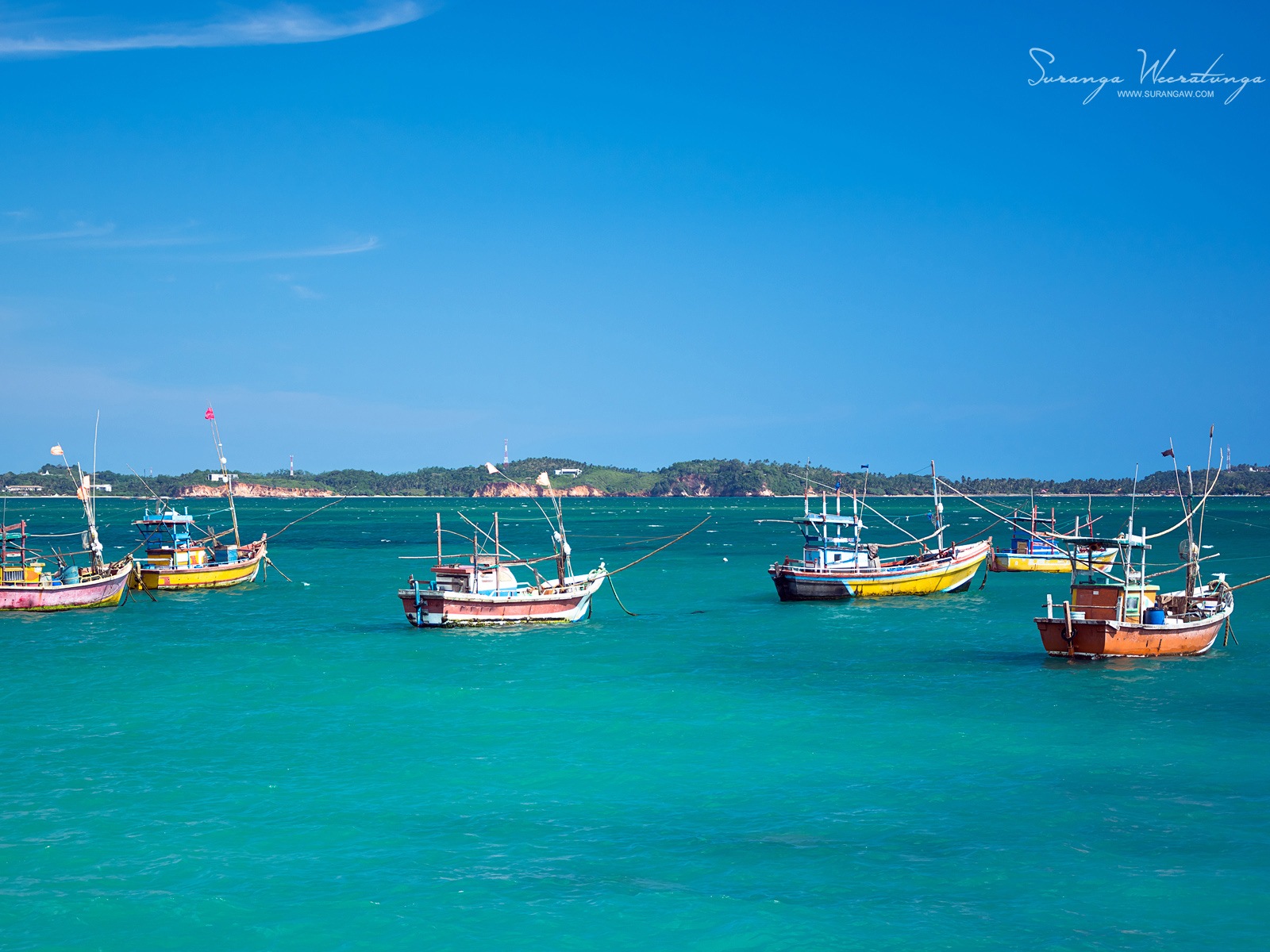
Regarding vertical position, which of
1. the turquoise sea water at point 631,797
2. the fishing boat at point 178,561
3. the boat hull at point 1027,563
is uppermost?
the fishing boat at point 178,561

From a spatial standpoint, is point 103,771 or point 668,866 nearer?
point 668,866

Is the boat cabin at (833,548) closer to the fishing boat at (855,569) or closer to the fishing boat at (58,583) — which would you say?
the fishing boat at (855,569)

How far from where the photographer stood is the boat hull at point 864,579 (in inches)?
2426

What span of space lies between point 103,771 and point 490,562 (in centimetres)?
2570

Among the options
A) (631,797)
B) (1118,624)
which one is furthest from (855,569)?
(631,797)

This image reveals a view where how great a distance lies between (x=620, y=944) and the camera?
17156mm

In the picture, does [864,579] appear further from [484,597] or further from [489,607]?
[484,597]

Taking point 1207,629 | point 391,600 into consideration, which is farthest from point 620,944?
point 391,600

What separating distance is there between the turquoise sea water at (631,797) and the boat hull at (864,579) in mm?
14550

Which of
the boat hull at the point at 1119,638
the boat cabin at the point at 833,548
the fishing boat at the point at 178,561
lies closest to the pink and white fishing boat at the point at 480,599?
the boat cabin at the point at 833,548

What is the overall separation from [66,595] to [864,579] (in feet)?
137

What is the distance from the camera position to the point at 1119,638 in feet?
130

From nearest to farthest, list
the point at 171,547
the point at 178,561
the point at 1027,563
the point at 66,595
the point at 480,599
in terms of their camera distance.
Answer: the point at 480,599 → the point at 66,595 → the point at 178,561 → the point at 171,547 → the point at 1027,563

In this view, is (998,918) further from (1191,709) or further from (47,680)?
(47,680)
